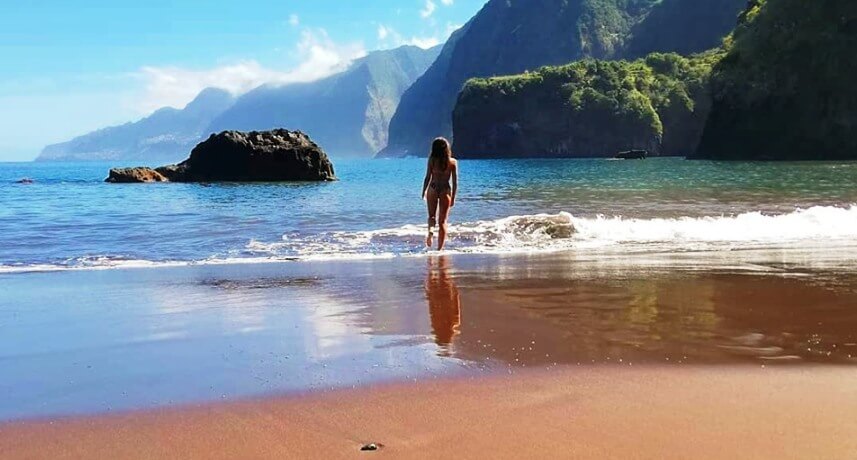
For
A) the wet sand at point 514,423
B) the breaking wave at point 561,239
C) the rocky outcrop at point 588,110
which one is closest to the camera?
the wet sand at point 514,423

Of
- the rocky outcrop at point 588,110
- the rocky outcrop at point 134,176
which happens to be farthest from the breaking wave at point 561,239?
the rocky outcrop at point 588,110

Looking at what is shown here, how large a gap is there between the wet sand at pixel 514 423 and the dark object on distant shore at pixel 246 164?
2070 inches

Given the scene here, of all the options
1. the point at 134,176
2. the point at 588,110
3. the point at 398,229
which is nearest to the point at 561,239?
the point at 398,229

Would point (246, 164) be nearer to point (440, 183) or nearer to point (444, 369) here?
point (440, 183)

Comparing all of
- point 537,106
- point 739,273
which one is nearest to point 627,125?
point 537,106

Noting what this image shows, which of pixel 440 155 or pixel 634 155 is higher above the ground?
pixel 634 155

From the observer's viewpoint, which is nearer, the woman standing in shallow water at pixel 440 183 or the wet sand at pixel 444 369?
the wet sand at pixel 444 369

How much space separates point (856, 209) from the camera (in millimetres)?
16219

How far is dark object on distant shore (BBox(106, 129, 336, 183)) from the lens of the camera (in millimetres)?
55875

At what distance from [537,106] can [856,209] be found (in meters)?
135

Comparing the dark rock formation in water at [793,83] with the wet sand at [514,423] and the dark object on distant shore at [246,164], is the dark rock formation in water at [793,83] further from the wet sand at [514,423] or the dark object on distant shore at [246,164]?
the wet sand at [514,423]

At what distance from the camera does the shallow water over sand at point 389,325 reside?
183 inches

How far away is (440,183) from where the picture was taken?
40.4 feet

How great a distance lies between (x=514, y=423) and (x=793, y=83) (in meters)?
81.1
